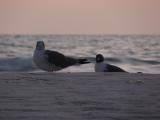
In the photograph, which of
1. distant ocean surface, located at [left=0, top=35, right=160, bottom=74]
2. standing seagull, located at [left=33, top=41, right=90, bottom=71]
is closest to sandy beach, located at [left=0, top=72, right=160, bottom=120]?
standing seagull, located at [left=33, top=41, right=90, bottom=71]

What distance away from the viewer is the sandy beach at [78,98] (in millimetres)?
3785

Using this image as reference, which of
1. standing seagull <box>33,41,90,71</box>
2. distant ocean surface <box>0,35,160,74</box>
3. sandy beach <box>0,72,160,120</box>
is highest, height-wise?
standing seagull <box>33,41,90,71</box>

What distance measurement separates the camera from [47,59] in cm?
954

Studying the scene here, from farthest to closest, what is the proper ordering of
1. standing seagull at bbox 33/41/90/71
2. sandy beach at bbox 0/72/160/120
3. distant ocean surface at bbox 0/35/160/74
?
distant ocean surface at bbox 0/35/160/74
standing seagull at bbox 33/41/90/71
sandy beach at bbox 0/72/160/120

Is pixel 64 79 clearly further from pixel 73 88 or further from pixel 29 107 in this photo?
pixel 29 107

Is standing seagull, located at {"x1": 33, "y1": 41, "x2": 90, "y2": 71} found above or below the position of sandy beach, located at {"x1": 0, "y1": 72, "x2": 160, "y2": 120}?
above

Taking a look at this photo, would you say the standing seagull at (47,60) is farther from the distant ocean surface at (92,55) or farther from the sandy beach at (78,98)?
the distant ocean surface at (92,55)

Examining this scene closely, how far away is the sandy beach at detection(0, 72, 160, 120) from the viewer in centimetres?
379

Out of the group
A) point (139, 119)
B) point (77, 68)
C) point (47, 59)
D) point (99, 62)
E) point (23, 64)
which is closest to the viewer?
point (139, 119)

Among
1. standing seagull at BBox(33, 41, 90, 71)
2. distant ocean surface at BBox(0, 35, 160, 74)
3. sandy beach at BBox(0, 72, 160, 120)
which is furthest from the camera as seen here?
distant ocean surface at BBox(0, 35, 160, 74)

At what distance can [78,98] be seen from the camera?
471 cm

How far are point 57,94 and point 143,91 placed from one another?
2.97 ft

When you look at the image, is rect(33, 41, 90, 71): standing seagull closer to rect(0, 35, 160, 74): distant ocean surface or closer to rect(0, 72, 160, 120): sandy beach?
rect(0, 72, 160, 120): sandy beach

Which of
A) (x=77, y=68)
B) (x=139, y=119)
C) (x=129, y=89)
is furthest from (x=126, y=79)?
(x=77, y=68)
